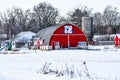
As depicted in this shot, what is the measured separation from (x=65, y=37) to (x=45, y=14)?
177 feet

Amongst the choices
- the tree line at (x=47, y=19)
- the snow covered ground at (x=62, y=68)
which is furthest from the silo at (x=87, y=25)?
the snow covered ground at (x=62, y=68)

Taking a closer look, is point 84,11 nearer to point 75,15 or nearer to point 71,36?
point 75,15

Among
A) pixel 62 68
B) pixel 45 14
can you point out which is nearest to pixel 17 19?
pixel 45 14

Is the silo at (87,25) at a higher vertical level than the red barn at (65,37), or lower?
higher

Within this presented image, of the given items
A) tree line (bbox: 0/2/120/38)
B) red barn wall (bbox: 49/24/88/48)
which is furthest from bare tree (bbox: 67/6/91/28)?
red barn wall (bbox: 49/24/88/48)

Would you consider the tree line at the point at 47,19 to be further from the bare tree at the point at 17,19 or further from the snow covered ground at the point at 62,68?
the snow covered ground at the point at 62,68

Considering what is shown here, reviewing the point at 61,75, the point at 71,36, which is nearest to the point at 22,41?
the point at 71,36

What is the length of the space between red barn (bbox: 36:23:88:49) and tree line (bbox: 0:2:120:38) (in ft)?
158

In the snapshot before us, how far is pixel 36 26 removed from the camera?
111 metres

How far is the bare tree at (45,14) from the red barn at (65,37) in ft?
166

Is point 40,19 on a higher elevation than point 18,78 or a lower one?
higher

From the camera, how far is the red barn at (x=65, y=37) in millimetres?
55062

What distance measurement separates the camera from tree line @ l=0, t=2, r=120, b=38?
109 m

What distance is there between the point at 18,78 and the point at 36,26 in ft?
322
